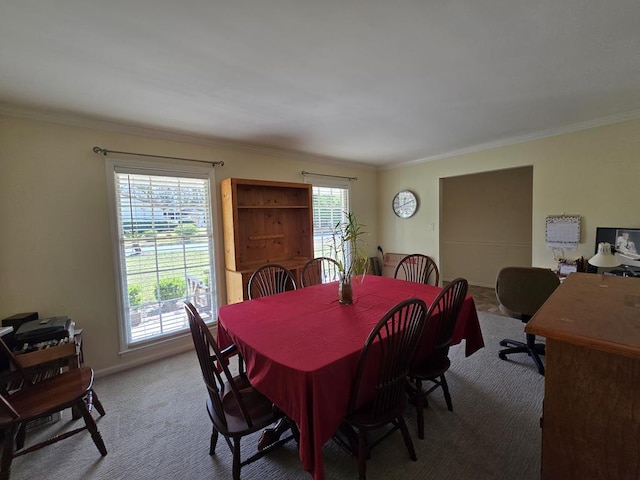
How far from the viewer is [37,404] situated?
1629 millimetres

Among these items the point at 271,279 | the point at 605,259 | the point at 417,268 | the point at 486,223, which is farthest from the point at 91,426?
the point at 486,223

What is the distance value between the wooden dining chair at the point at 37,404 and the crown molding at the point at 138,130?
5.82 feet

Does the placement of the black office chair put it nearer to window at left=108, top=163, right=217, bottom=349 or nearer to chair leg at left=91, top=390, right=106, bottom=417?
window at left=108, top=163, right=217, bottom=349

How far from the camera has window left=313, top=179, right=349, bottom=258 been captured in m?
4.44

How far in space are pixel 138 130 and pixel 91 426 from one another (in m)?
2.49

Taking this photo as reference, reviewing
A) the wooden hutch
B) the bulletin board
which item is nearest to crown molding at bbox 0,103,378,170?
the wooden hutch

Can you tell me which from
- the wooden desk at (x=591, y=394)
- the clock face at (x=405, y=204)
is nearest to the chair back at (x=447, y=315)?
the wooden desk at (x=591, y=394)

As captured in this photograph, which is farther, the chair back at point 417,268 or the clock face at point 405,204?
the clock face at point 405,204

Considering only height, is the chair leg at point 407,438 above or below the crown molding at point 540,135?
below

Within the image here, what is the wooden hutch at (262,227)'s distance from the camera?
319 centimetres

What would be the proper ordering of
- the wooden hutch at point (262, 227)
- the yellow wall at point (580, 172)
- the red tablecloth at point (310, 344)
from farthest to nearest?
the wooden hutch at point (262, 227) < the yellow wall at point (580, 172) < the red tablecloth at point (310, 344)

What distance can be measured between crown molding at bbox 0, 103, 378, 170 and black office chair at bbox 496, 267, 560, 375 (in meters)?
2.98

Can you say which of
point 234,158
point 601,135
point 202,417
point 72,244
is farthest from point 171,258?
point 601,135

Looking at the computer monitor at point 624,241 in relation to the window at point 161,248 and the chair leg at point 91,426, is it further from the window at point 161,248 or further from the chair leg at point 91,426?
the chair leg at point 91,426
